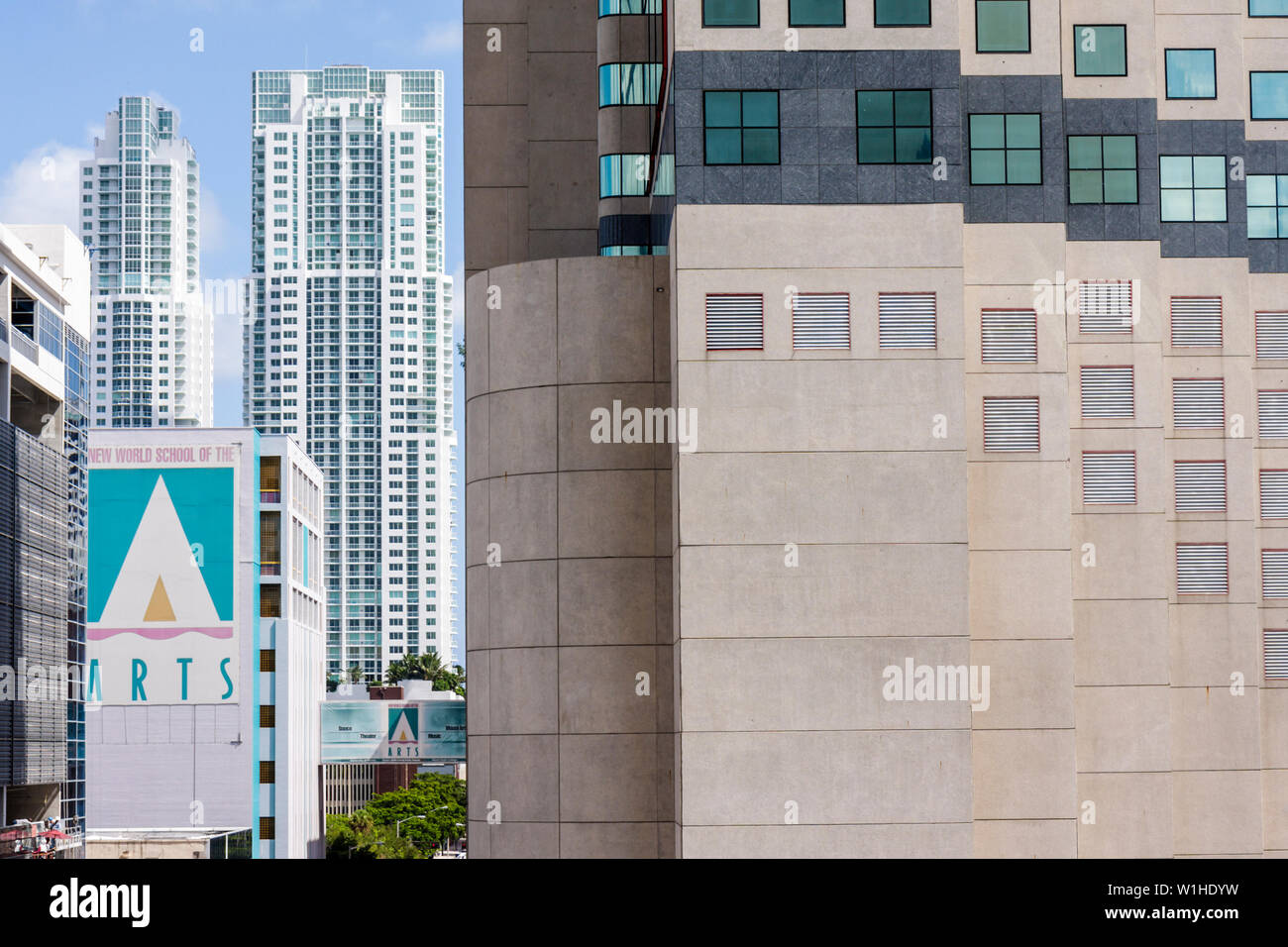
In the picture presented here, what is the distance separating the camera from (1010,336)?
45.6 m

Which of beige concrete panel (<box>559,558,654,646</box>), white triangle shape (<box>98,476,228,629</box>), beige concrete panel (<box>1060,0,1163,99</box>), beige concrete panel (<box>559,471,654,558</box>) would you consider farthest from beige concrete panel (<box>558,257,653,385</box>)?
white triangle shape (<box>98,476,228,629</box>)

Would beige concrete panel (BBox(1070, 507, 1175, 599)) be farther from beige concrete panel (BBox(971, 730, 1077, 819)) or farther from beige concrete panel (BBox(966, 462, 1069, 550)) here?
beige concrete panel (BBox(971, 730, 1077, 819))

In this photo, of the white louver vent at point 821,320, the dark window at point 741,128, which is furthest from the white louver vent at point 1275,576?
the dark window at point 741,128

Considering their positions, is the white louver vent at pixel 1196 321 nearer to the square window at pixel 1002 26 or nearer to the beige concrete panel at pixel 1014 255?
the beige concrete panel at pixel 1014 255

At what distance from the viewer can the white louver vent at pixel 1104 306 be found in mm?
46844

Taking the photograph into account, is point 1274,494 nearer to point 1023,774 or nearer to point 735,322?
point 1023,774

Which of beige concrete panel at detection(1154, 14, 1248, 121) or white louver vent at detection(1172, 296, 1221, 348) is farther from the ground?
beige concrete panel at detection(1154, 14, 1248, 121)

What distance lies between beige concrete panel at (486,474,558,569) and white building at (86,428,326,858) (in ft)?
460

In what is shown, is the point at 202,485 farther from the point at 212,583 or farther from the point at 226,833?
the point at 226,833

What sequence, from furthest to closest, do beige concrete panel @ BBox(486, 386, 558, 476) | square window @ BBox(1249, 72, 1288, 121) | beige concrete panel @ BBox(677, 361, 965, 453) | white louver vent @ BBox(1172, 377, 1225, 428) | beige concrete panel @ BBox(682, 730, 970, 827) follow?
square window @ BBox(1249, 72, 1288, 121), beige concrete panel @ BBox(486, 386, 558, 476), white louver vent @ BBox(1172, 377, 1225, 428), beige concrete panel @ BBox(677, 361, 965, 453), beige concrete panel @ BBox(682, 730, 970, 827)

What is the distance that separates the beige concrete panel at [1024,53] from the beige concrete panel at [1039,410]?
29.3ft

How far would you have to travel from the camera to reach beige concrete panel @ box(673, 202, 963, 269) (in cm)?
4397
